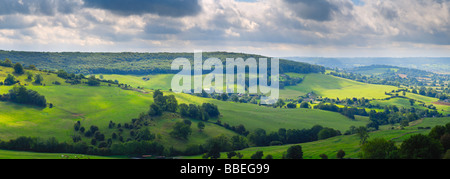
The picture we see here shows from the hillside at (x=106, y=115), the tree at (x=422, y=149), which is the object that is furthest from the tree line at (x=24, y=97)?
the tree at (x=422, y=149)

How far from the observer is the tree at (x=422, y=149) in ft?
191

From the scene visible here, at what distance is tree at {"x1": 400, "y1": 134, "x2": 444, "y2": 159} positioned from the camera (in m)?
58.2

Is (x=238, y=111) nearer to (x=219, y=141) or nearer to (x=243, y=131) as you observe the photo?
(x=243, y=131)

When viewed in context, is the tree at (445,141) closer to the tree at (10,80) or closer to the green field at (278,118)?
the green field at (278,118)

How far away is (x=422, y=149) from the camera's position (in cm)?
5788

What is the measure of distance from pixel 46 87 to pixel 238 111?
291 ft

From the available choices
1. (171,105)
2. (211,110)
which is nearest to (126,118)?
(171,105)

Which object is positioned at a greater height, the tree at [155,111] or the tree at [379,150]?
the tree at [379,150]

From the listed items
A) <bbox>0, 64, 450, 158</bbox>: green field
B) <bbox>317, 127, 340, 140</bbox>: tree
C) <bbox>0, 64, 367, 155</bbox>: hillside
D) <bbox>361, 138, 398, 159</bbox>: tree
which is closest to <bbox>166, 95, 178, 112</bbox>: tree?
<bbox>0, 64, 367, 155</bbox>: hillside

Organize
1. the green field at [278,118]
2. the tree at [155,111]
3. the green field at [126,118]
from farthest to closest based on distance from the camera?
the green field at [278,118], the tree at [155,111], the green field at [126,118]
